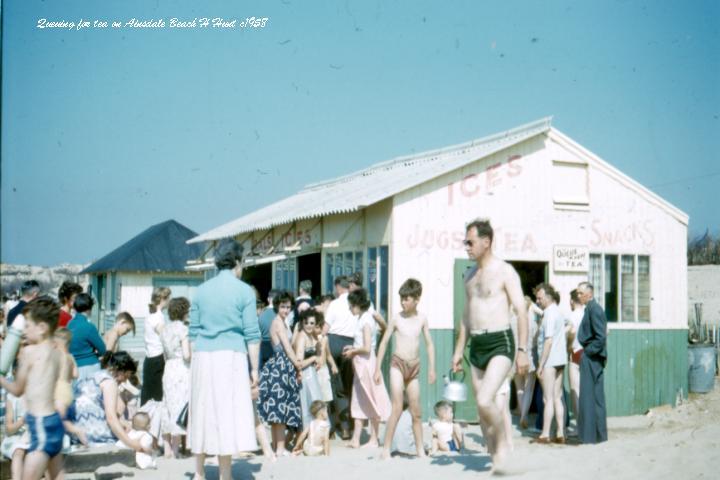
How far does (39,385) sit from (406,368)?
144 inches

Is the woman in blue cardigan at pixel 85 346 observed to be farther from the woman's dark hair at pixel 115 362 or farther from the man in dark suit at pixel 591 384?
the man in dark suit at pixel 591 384

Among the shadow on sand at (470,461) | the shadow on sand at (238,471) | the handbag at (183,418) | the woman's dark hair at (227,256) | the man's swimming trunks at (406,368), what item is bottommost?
the shadow on sand at (238,471)

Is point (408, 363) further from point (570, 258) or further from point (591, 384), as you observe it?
point (570, 258)

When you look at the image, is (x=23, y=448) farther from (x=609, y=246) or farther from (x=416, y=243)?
(x=609, y=246)

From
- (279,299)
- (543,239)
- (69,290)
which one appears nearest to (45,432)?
(69,290)

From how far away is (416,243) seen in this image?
40.9 feet

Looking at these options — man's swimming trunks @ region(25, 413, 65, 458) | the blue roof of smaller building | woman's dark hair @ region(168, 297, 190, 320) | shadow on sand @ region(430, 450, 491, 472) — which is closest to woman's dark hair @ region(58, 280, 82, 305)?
woman's dark hair @ region(168, 297, 190, 320)

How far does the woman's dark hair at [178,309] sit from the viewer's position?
8945 mm

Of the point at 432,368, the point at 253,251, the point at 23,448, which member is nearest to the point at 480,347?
the point at 432,368

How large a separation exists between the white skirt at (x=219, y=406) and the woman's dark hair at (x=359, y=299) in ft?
10.9

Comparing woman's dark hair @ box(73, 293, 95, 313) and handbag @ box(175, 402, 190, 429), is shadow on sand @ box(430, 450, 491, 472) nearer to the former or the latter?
handbag @ box(175, 402, 190, 429)

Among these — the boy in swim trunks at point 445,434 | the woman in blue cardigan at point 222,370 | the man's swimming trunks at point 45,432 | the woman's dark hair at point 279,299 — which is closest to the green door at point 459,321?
the boy in swim trunks at point 445,434

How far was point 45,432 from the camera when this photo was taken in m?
6.05

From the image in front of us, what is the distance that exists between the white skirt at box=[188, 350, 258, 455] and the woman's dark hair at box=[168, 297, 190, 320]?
223 cm
